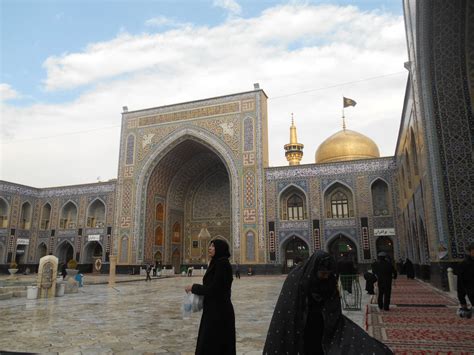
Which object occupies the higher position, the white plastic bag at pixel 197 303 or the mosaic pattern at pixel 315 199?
the mosaic pattern at pixel 315 199

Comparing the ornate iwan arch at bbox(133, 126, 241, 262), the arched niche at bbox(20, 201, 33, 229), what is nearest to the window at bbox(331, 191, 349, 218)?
the ornate iwan arch at bbox(133, 126, 241, 262)

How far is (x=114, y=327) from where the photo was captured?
471 cm

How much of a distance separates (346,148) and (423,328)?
17701mm

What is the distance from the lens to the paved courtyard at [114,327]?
365 cm

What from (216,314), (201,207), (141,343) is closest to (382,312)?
(141,343)

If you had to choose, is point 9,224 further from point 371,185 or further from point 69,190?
point 371,185

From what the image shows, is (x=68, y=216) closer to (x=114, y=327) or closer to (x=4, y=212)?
(x=4, y=212)

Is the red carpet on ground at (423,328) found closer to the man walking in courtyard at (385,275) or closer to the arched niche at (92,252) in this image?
the man walking in courtyard at (385,275)

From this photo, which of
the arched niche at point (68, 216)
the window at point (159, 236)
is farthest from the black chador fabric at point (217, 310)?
the arched niche at point (68, 216)

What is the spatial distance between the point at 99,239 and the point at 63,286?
12.8 m

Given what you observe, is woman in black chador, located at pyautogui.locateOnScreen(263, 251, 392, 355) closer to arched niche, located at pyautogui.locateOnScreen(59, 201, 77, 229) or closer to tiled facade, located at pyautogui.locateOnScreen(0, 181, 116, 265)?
tiled facade, located at pyautogui.locateOnScreen(0, 181, 116, 265)

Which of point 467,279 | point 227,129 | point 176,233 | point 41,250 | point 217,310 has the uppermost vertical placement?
point 227,129

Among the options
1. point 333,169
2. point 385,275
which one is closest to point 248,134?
point 333,169

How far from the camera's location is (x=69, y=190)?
22953 mm
